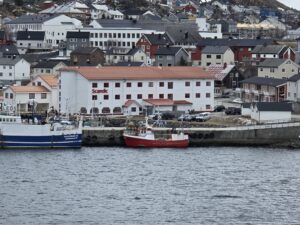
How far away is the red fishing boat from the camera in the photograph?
3275 cm

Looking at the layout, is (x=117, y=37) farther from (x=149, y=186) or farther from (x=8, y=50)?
(x=149, y=186)

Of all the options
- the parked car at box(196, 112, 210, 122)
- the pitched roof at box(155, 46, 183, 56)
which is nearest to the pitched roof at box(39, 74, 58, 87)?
the parked car at box(196, 112, 210, 122)

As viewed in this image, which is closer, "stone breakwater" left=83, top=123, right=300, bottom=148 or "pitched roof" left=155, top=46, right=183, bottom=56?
"stone breakwater" left=83, top=123, right=300, bottom=148

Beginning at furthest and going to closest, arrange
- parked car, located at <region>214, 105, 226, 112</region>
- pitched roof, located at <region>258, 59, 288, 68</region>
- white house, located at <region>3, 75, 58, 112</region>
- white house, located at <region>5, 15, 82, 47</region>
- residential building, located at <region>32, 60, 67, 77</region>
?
white house, located at <region>5, 15, 82, 47</region>, residential building, located at <region>32, 60, 67, 77</region>, pitched roof, located at <region>258, 59, 288, 68</region>, parked car, located at <region>214, 105, 226, 112</region>, white house, located at <region>3, 75, 58, 112</region>

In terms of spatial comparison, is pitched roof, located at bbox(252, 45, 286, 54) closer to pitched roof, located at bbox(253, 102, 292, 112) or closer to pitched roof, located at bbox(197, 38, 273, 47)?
pitched roof, located at bbox(197, 38, 273, 47)

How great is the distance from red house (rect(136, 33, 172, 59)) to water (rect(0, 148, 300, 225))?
21.4 m

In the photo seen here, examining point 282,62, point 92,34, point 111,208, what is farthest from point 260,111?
point 92,34

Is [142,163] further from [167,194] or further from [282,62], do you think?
[282,62]

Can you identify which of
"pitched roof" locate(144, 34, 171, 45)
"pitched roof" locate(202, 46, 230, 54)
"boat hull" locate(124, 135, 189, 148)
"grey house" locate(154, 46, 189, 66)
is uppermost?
"pitched roof" locate(144, 34, 171, 45)

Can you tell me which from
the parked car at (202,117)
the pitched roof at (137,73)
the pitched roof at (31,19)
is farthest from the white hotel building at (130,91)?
the pitched roof at (31,19)

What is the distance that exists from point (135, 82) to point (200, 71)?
125 inches

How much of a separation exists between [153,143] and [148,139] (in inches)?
8.1

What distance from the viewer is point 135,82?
37469 millimetres

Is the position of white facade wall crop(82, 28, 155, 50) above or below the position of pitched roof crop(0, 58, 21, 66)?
above
